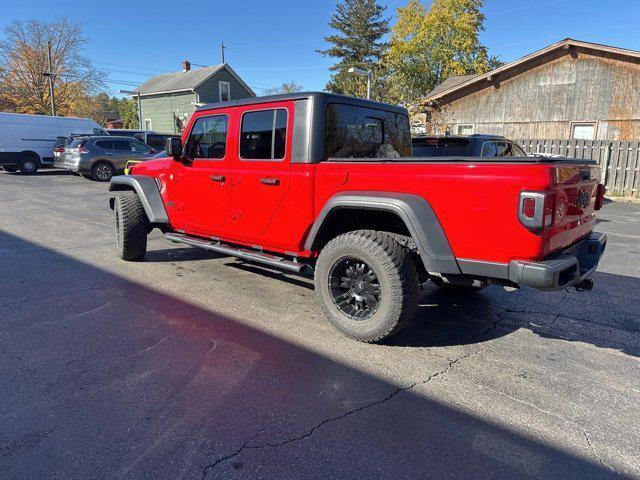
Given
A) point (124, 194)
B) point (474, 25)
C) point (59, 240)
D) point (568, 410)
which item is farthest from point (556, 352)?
point (474, 25)

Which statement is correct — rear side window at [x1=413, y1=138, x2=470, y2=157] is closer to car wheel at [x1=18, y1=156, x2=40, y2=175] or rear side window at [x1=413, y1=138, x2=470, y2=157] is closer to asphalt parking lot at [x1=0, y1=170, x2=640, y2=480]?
asphalt parking lot at [x1=0, y1=170, x2=640, y2=480]

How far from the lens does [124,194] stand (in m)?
6.01

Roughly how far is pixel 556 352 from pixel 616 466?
1.40m

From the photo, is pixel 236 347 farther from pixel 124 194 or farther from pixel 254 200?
pixel 124 194

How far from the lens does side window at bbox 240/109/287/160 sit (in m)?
4.19

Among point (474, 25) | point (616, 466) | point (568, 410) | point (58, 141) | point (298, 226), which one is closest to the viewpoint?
point (616, 466)

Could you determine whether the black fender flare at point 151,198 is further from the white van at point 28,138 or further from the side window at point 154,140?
the white van at point 28,138

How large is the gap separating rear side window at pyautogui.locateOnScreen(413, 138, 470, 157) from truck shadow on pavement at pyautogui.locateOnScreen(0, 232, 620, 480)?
510cm

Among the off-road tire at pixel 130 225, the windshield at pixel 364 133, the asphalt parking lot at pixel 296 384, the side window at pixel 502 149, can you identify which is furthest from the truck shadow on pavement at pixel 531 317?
the side window at pixel 502 149

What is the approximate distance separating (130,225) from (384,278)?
12.6ft

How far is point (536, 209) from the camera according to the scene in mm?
2734

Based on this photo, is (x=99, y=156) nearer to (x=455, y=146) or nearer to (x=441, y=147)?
(x=441, y=147)

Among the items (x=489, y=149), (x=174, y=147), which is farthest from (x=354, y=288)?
(x=489, y=149)

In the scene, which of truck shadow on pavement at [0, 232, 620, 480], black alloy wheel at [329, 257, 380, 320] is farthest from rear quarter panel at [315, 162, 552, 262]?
truck shadow on pavement at [0, 232, 620, 480]
